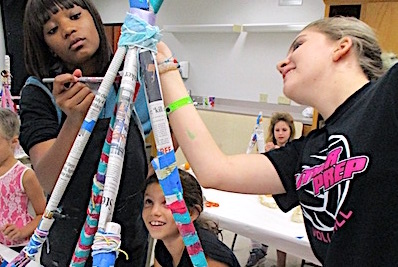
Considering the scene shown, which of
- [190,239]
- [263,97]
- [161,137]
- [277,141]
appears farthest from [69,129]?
[263,97]

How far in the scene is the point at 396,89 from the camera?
63cm

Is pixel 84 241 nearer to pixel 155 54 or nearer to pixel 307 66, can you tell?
pixel 155 54

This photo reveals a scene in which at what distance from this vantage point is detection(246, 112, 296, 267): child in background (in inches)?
105

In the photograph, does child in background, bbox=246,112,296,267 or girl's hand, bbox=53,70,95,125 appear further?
child in background, bbox=246,112,296,267

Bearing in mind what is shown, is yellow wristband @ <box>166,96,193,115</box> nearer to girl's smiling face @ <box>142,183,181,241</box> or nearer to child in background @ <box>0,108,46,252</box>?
girl's smiling face @ <box>142,183,181,241</box>

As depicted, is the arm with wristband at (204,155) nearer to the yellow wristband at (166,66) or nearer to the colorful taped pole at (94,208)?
the yellow wristband at (166,66)

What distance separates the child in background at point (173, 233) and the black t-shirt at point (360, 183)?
0.53 metres

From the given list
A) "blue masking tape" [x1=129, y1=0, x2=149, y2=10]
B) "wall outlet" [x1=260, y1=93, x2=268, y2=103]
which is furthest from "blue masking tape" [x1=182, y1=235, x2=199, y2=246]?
"wall outlet" [x1=260, y1=93, x2=268, y2=103]

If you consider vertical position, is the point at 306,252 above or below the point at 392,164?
below

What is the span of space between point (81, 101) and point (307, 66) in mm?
421

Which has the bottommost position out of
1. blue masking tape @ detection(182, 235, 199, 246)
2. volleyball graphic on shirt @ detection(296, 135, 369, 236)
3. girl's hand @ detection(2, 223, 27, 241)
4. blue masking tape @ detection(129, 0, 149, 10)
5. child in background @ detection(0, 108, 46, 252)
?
girl's hand @ detection(2, 223, 27, 241)

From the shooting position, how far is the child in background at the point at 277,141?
8.74ft

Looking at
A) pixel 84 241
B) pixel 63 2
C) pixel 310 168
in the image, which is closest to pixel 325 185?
pixel 310 168

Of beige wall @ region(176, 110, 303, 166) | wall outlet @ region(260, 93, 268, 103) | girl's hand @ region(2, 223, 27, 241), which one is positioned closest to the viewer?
girl's hand @ region(2, 223, 27, 241)
